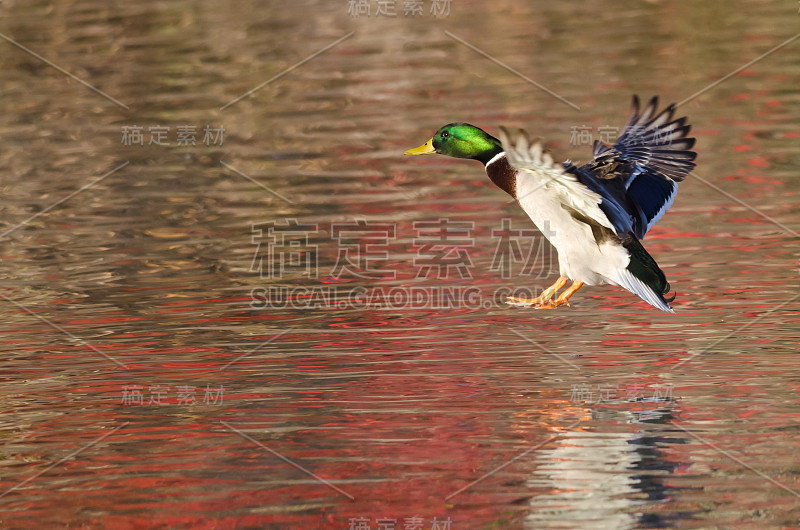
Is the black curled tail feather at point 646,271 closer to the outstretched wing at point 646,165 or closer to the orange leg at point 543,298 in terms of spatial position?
the outstretched wing at point 646,165

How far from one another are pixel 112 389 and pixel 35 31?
755 inches

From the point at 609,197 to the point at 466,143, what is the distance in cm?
142

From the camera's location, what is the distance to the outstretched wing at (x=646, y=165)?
27.8ft

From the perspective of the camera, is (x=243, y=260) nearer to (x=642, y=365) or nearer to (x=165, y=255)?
(x=165, y=255)

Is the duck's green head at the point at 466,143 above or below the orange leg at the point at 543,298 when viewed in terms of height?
above

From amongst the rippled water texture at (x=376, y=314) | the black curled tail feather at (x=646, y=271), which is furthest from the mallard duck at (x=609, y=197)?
the rippled water texture at (x=376, y=314)

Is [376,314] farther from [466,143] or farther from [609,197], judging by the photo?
[609,197]

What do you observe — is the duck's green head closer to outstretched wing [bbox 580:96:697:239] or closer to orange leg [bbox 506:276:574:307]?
outstretched wing [bbox 580:96:697:239]

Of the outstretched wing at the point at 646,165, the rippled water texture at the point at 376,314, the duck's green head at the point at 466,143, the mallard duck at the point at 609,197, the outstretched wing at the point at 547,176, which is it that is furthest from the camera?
the duck's green head at the point at 466,143

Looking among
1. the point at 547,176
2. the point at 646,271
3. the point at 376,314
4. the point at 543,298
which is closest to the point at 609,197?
the point at 646,271

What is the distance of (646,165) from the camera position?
8.56 meters

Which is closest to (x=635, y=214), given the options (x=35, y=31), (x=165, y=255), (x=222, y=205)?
(x=165, y=255)

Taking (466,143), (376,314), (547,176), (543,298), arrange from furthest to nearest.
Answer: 1. (376,314)
2. (466,143)
3. (543,298)
4. (547,176)

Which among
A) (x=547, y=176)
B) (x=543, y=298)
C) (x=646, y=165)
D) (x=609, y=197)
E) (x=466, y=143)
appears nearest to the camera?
(x=547, y=176)
